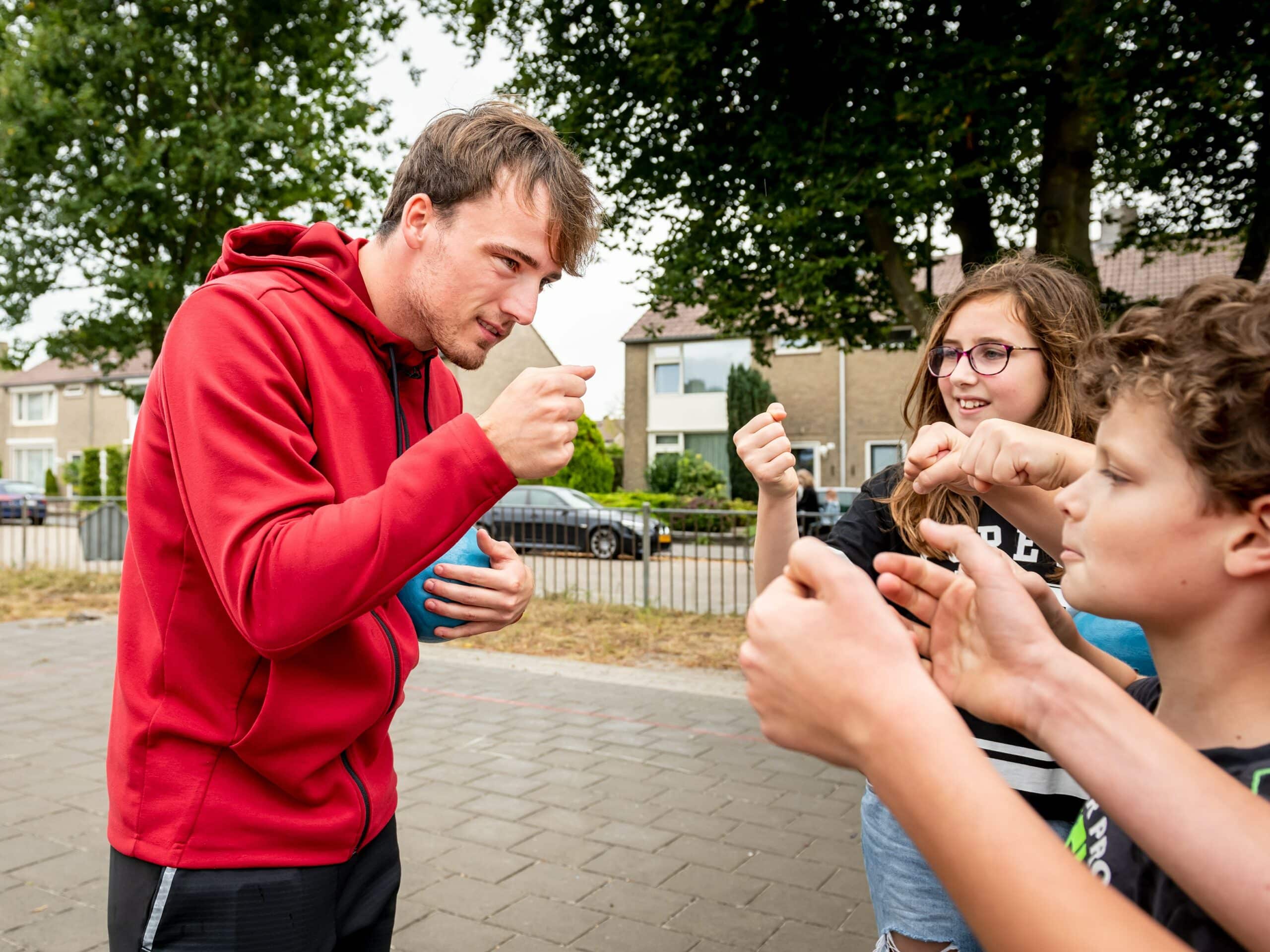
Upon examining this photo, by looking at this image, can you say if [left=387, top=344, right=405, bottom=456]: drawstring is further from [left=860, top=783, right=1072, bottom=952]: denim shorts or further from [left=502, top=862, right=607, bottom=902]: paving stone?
[left=502, top=862, right=607, bottom=902]: paving stone

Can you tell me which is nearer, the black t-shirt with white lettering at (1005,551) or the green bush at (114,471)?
the black t-shirt with white lettering at (1005,551)

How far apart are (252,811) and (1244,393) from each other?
5.18 feet

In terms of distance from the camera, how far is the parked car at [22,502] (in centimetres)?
1502

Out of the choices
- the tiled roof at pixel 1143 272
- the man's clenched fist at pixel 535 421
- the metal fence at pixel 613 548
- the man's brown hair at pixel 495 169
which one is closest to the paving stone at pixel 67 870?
the man's brown hair at pixel 495 169

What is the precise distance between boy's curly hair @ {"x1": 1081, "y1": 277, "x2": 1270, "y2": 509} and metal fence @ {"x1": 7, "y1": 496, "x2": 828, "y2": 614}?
9860 mm

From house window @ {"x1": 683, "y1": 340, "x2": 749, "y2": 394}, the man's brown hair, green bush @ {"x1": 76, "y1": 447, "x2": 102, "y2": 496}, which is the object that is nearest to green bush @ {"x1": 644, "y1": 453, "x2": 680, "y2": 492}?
house window @ {"x1": 683, "y1": 340, "x2": 749, "y2": 394}

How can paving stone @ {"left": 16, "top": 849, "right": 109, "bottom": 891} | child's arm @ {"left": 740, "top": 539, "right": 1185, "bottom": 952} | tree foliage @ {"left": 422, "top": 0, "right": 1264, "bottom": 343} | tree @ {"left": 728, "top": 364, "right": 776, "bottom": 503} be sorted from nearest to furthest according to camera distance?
child's arm @ {"left": 740, "top": 539, "right": 1185, "bottom": 952} → paving stone @ {"left": 16, "top": 849, "right": 109, "bottom": 891} → tree foliage @ {"left": 422, "top": 0, "right": 1264, "bottom": 343} → tree @ {"left": 728, "top": 364, "right": 776, "bottom": 503}

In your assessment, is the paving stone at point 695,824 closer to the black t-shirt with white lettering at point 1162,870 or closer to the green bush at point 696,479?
the black t-shirt with white lettering at point 1162,870

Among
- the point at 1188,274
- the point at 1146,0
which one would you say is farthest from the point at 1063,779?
the point at 1188,274

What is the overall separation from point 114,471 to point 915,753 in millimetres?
42262

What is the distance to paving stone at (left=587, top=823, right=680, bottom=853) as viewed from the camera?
4387mm

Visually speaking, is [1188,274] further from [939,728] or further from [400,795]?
[939,728]

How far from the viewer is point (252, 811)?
153 cm

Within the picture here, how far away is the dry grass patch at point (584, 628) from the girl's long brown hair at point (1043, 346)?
21.5 ft
